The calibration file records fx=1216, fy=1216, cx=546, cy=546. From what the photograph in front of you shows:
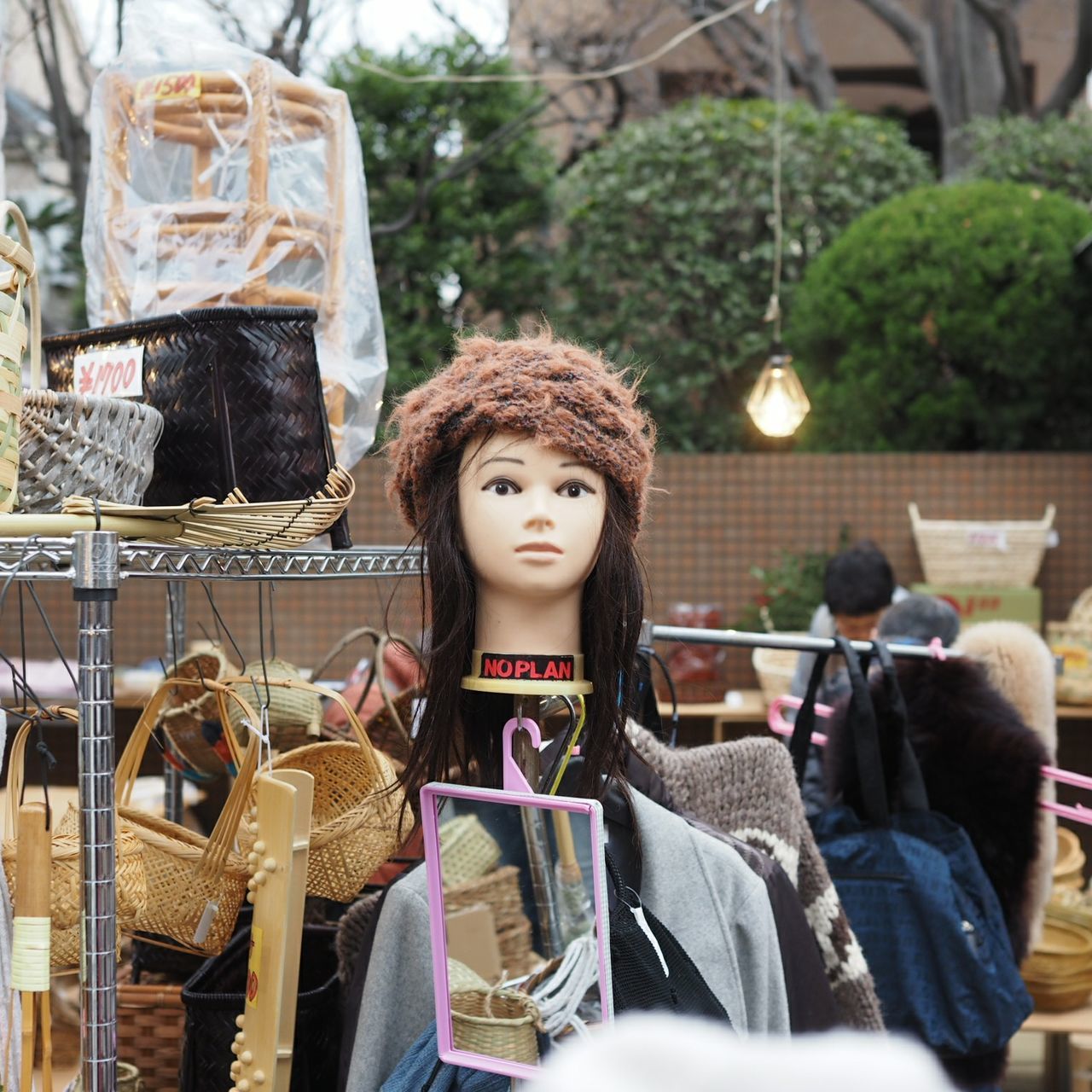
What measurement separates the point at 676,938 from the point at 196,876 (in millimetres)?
639

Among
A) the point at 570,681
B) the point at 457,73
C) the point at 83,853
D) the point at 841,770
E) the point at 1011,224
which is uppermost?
the point at 457,73

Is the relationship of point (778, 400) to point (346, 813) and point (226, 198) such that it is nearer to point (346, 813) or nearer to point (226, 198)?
point (226, 198)

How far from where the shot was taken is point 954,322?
234 inches

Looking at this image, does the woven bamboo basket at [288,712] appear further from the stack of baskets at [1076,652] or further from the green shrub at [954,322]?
the green shrub at [954,322]

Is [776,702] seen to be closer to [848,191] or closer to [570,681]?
[570,681]

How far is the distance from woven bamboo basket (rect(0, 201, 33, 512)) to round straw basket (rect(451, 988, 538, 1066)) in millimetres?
769

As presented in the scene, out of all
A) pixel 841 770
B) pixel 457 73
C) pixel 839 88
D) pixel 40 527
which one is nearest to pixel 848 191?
pixel 457 73

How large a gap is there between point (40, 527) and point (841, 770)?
162 cm

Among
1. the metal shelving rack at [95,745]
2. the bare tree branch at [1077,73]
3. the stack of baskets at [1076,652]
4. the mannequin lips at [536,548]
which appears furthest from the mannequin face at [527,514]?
the bare tree branch at [1077,73]

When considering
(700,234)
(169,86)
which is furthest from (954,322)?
(169,86)

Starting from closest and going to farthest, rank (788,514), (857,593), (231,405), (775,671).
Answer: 1. (231,405)
2. (857,593)
3. (775,671)
4. (788,514)

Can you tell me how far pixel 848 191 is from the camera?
6.99 m

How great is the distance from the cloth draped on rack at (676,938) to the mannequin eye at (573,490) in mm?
416

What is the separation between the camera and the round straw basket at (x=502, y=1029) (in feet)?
4.46
